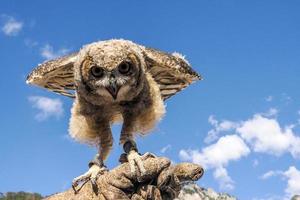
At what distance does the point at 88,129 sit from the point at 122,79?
1.44 m

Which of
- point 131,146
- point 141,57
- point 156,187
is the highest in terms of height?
point 141,57

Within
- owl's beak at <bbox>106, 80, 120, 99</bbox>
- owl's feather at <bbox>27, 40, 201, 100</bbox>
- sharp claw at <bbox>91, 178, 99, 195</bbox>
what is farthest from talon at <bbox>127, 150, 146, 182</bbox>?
owl's feather at <bbox>27, 40, 201, 100</bbox>

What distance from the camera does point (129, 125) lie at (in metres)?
8.81

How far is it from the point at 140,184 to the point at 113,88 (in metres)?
1.49

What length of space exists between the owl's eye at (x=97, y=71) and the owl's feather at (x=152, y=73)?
1298 mm

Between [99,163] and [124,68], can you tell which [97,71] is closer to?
[124,68]

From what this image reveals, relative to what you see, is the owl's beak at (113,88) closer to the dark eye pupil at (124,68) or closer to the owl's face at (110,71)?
the owl's face at (110,71)

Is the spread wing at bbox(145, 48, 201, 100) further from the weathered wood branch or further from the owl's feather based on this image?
the weathered wood branch

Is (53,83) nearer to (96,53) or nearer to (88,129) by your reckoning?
(88,129)

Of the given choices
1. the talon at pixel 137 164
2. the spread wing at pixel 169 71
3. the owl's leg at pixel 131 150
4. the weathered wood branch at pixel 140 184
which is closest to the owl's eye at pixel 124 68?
the owl's leg at pixel 131 150

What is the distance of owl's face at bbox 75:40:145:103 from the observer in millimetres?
8000

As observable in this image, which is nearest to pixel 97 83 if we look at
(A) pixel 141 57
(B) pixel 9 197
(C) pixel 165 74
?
(A) pixel 141 57

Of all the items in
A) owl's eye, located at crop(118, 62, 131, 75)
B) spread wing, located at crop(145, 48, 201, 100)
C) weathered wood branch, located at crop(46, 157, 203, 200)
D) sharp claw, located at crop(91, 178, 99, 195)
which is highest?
spread wing, located at crop(145, 48, 201, 100)

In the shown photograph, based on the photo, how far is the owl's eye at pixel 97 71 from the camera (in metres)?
8.07
